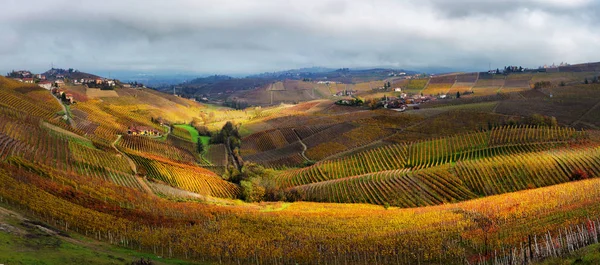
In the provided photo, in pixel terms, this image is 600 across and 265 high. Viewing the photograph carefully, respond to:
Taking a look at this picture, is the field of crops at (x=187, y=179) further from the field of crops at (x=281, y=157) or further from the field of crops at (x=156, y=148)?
the field of crops at (x=281, y=157)

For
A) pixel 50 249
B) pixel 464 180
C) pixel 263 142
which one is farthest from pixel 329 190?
pixel 263 142

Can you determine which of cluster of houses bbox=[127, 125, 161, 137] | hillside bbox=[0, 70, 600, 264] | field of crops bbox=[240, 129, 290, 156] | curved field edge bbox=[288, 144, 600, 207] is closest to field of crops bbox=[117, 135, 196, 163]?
hillside bbox=[0, 70, 600, 264]

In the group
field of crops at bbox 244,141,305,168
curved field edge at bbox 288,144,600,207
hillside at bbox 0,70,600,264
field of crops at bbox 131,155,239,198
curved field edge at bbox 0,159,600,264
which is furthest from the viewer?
field of crops at bbox 244,141,305,168

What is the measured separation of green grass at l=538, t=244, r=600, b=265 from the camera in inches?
881

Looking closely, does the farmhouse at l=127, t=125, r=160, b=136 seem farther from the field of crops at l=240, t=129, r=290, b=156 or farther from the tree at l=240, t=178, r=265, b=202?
the tree at l=240, t=178, r=265, b=202

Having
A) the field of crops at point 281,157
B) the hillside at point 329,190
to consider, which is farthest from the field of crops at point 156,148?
the field of crops at point 281,157

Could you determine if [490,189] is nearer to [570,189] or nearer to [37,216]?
[570,189]

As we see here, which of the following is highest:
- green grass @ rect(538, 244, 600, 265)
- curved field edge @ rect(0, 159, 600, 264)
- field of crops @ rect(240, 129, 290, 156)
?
green grass @ rect(538, 244, 600, 265)

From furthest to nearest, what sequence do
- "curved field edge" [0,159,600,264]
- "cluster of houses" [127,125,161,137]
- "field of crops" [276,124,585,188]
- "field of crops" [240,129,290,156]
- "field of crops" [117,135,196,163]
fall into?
"cluster of houses" [127,125,161,137] < "field of crops" [240,129,290,156] < "field of crops" [117,135,196,163] < "field of crops" [276,124,585,188] < "curved field edge" [0,159,600,264]

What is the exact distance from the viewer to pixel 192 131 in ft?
520

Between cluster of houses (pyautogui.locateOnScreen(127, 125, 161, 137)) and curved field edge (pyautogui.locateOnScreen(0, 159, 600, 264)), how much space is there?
77.2 m

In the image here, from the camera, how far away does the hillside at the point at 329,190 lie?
115 feet

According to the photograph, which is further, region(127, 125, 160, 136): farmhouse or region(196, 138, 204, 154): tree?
region(127, 125, 160, 136): farmhouse

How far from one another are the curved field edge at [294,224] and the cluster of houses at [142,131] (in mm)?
77185
